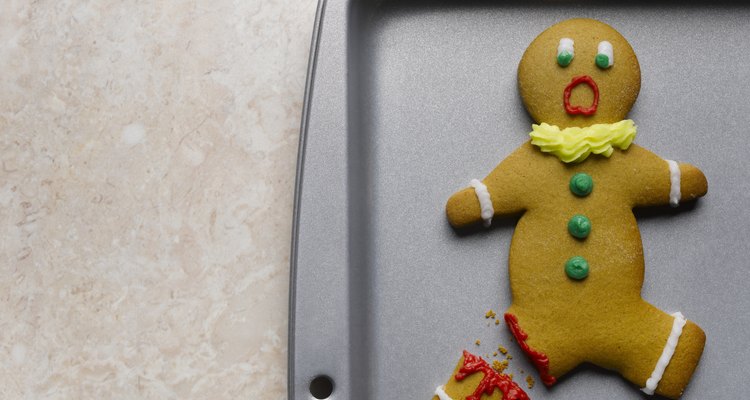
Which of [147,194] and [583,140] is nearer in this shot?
[583,140]

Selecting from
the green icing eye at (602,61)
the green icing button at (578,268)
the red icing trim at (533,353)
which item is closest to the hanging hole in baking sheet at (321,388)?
the red icing trim at (533,353)

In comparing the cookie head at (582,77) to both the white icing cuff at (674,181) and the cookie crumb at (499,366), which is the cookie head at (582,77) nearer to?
the white icing cuff at (674,181)

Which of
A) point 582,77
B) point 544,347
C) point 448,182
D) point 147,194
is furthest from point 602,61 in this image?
point 147,194

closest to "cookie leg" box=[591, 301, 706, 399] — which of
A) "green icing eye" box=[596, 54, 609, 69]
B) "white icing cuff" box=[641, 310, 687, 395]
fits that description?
"white icing cuff" box=[641, 310, 687, 395]

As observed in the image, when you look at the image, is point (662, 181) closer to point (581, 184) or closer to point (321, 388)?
point (581, 184)

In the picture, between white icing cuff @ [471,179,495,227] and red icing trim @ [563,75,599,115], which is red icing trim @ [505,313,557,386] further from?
red icing trim @ [563,75,599,115]

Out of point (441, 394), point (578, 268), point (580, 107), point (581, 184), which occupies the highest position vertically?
point (580, 107)

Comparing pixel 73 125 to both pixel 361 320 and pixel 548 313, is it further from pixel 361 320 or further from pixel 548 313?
pixel 548 313
